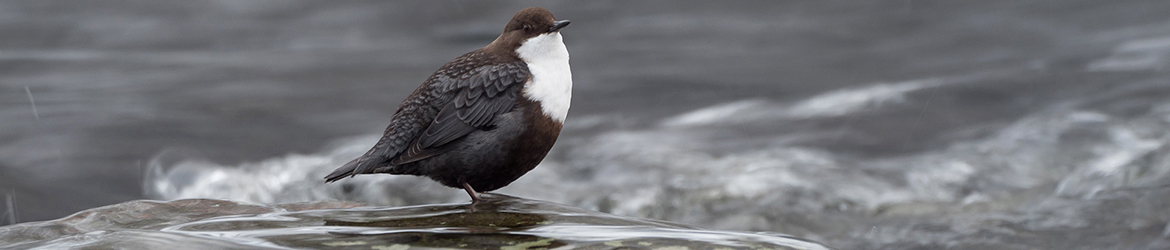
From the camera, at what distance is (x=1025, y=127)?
7.68 meters

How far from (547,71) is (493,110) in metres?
0.25

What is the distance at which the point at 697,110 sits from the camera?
374 inches

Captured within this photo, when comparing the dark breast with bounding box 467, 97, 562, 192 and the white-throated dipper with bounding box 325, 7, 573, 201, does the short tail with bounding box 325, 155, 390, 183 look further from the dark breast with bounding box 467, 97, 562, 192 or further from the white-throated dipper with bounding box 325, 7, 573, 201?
the dark breast with bounding box 467, 97, 562, 192

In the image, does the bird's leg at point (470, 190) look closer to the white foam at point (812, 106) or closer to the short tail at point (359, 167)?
the short tail at point (359, 167)

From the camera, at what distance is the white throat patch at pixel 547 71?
340 cm

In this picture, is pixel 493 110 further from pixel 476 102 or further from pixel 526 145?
pixel 526 145

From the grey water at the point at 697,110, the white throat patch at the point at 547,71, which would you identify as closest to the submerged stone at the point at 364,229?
the white throat patch at the point at 547,71

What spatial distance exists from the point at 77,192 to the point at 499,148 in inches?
217

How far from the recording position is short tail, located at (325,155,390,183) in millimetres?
3420

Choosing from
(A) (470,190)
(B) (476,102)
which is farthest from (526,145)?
(A) (470,190)

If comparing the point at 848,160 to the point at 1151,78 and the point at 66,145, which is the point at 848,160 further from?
the point at 66,145

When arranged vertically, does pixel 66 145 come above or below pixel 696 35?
below

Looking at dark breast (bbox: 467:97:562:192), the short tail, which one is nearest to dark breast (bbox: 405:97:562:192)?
dark breast (bbox: 467:97:562:192)

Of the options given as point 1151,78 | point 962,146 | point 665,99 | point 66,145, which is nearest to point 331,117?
point 66,145
